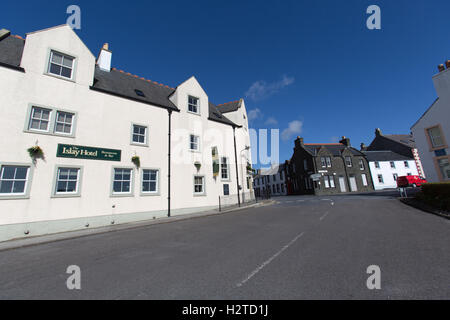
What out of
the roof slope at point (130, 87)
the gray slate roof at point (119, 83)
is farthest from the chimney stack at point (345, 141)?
the roof slope at point (130, 87)

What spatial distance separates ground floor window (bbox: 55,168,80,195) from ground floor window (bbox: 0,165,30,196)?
1.24 metres

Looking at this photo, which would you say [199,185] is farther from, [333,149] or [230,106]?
[333,149]

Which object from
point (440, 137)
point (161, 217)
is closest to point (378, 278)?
point (161, 217)

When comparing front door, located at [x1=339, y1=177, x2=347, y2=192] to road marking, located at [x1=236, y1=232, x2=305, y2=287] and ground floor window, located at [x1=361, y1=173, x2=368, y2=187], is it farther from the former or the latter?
road marking, located at [x1=236, y1=232, x2=305, y2=287]

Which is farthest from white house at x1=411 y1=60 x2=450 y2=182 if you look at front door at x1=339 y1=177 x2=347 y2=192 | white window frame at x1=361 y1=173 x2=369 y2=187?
white window frame at x1=361 y1=173 x2=369 y2=187

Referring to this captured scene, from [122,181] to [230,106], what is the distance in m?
16.1

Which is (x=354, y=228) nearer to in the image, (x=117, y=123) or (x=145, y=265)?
(x=145, y=265)

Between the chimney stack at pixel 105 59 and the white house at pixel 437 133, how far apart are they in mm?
29256

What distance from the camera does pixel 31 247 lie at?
7.33m

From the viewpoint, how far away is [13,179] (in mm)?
9188

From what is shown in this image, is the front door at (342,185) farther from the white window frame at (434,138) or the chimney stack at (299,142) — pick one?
the white window frame at (434,138)

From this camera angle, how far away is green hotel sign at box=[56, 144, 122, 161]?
10409 mm

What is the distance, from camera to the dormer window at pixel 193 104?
57.7 feet

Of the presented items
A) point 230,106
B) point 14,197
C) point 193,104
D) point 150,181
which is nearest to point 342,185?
point 230,106
